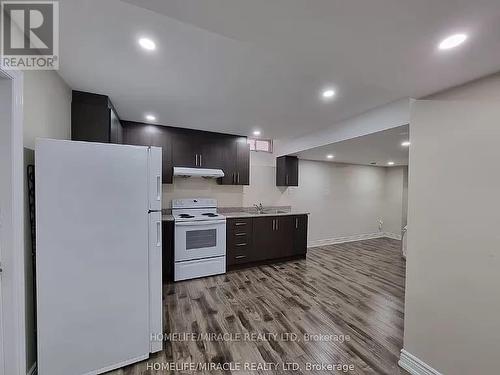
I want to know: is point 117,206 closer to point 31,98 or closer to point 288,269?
point 31,98

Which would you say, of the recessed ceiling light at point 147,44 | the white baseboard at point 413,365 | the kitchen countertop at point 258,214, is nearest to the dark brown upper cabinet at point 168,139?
the kitchen countertop at point 258,214

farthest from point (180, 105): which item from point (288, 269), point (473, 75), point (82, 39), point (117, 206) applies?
point (288, 269)

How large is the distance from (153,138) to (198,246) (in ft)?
6.28

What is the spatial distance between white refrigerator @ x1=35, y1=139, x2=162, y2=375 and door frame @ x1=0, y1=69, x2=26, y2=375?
4.0 inches

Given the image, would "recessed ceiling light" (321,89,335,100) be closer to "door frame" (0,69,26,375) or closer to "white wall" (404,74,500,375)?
"white wall" (404,74,500,375)

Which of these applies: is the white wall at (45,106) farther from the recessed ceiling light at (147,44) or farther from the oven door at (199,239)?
the oven door at (199,239)

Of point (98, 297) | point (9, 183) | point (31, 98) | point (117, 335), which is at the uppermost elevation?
point (31, 98)

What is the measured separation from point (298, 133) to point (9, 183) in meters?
3.64

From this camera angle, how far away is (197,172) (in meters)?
3.70

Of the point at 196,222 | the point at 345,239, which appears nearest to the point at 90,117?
the point at 196,222

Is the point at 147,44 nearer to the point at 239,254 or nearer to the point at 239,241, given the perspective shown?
the point at 239,241

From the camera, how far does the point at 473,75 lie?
54.9 inches

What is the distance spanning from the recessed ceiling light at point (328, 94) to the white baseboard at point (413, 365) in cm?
242

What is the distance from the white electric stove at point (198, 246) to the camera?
3318 mm
